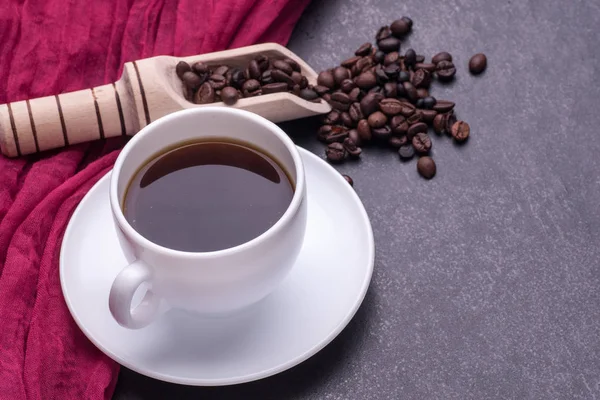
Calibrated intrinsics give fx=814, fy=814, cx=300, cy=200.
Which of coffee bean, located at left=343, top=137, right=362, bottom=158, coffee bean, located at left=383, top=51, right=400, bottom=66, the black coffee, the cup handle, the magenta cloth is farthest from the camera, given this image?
coffee bean, located at left=383, top=51, right=400, bottom=66

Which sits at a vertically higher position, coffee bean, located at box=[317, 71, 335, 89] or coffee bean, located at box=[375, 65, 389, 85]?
coffee bean, located at box=[375, 65, 389, 85]

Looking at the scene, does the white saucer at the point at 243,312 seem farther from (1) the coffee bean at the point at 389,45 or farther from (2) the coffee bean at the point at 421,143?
(1) the coffee bean at the point at 389,45

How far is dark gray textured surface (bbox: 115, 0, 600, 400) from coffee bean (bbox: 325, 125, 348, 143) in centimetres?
4

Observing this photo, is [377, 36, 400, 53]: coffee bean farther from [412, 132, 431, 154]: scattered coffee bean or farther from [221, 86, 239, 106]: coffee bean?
[221, 86, 239, 106]: coffee bean

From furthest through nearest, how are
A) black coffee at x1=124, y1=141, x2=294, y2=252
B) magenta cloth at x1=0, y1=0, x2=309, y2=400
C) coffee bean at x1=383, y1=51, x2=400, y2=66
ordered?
coffee bean at x1=383, y1=51, x2=400, y2=66 → magenta cloth at x1=0, y1=0, x2=309, y2=400 → black coffee at x1=124, y1=141, x2=294, y2=252

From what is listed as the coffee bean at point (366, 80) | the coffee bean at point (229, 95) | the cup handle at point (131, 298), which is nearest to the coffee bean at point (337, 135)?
the coffee bean at point (366, 80)

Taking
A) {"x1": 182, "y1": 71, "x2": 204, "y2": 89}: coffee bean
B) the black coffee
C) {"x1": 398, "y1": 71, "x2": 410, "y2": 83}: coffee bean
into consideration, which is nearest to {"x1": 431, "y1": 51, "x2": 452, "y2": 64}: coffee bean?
{"x1": 398, "y1": 71, "x2": 410, "y2": 83}: coffee bean

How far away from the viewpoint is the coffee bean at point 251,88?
5.33 ft

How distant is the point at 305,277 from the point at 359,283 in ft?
0.31

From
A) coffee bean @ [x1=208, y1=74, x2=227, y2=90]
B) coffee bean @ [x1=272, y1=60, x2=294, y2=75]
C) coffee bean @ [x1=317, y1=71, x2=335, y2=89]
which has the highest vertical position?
coffee bean @ [x1=272, y1=60, x2=294, y2=75]

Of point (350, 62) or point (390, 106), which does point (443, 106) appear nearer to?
point (390, 106)

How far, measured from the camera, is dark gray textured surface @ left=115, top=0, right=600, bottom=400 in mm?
1422

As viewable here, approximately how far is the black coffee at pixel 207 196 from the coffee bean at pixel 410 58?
0.60 metres

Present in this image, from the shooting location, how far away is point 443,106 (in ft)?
5.58
